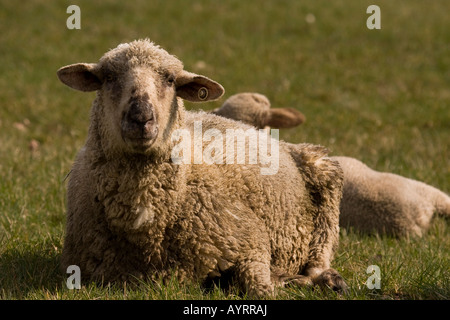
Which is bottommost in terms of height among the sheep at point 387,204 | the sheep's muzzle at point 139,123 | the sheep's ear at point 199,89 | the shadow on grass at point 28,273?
the shadow on grass at point 28,273

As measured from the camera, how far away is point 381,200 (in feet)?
23.2

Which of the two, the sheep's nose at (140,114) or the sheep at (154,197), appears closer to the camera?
the sheep's nose at (140,114)

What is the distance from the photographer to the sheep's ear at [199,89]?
4.65m

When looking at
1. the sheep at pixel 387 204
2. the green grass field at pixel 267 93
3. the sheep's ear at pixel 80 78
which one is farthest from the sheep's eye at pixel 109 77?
the sheep at pixel 387 204

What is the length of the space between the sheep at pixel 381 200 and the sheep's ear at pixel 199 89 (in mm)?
2529

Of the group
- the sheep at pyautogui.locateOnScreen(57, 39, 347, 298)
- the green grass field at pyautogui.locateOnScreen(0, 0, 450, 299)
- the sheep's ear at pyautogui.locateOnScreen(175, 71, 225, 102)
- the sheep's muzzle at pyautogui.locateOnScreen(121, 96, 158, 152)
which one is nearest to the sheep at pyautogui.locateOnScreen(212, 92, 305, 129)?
the green grass field at pyautogui.locateOnScreen(0, 0, 450, 299)

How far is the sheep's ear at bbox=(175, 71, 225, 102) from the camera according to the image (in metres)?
4.65

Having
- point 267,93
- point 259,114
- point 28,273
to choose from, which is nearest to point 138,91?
point 28,273

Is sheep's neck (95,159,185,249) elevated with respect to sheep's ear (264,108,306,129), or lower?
lower

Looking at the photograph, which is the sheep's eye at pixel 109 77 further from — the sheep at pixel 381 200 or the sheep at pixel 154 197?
the sheep at pixel 381 200

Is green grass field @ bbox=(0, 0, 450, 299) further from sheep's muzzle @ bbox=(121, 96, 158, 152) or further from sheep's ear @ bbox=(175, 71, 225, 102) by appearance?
sheep's ear @ bbox=(175, 71, 225, 102)

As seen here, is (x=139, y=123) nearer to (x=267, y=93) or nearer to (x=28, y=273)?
(x=28, y=273)

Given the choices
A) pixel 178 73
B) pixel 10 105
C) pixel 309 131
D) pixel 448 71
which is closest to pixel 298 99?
pixel 309 131

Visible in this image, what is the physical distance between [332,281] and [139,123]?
161 cm
